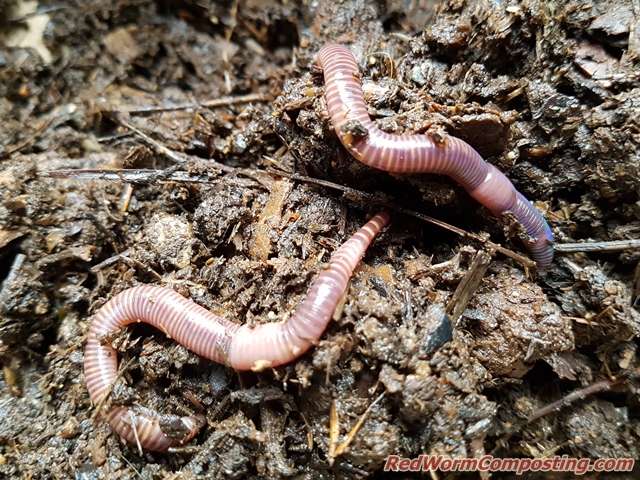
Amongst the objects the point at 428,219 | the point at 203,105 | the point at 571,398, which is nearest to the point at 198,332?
the point at 428,219

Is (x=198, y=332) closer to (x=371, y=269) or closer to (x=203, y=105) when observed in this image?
(x=371, y=269)

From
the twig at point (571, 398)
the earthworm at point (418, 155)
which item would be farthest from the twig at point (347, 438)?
the earthworm at point (418, 155)

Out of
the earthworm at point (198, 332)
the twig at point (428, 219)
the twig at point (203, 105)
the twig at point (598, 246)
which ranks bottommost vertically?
the earthworm at point (198, 332)

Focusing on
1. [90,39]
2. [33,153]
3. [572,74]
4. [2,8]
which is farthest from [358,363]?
[2,8]

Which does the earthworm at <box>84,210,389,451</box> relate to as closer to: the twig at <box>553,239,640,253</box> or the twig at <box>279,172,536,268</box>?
the twig at <box>279,172,536,268</box>

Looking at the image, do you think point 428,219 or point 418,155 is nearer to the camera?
point 418,155

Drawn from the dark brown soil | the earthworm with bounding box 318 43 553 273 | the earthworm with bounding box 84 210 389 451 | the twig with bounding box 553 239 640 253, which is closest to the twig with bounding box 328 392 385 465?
the dark brown soil

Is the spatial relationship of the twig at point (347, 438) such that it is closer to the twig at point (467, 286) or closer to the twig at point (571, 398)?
the twig at point (467, 286)
